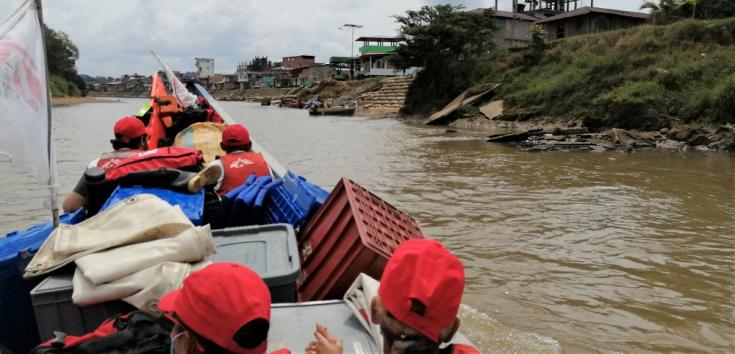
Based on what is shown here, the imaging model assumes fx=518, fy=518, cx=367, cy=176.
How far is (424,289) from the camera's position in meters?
1.44

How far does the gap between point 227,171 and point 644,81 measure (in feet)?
67.2

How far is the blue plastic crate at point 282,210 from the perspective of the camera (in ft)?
11.6

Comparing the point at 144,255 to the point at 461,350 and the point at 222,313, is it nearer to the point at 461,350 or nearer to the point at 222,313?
the point at 222,313

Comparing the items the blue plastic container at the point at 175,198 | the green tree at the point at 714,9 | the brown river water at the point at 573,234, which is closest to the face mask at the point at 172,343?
the blue plastic container at the point at 175,198

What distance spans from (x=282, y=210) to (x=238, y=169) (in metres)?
0.66

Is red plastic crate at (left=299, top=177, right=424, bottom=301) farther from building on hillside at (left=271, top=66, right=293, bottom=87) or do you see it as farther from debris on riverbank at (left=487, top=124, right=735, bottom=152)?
building on hillside at (left=271, top=66, right=293, bottom=87)

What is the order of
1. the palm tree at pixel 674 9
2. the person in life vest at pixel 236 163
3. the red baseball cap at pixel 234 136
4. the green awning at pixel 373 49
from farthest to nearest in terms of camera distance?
the green awning at pixel 373 49 → the palm tree at pixel 674 9 → the red baseball cap at pixel 234 136 → the person in life vest at pixel 236 163

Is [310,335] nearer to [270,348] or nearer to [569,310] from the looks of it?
[270,348]

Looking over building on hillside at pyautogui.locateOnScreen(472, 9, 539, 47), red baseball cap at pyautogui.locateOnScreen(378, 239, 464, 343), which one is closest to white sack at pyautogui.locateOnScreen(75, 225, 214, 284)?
red baseball cap at pyautogui.locateOnScreen(378, 239, 464, 343)

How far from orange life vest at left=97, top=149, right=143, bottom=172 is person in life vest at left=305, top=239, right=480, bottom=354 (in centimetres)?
278

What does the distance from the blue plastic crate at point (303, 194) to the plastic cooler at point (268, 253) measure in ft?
2.03

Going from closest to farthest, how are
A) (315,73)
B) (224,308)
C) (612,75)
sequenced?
(224,308)
(612,75)
(315,73)

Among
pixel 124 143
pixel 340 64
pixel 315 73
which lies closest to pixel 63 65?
pixel 315 73

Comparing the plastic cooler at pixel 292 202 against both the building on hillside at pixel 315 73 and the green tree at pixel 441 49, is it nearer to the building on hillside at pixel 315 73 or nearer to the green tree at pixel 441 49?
the green tree at pixel 441 49
